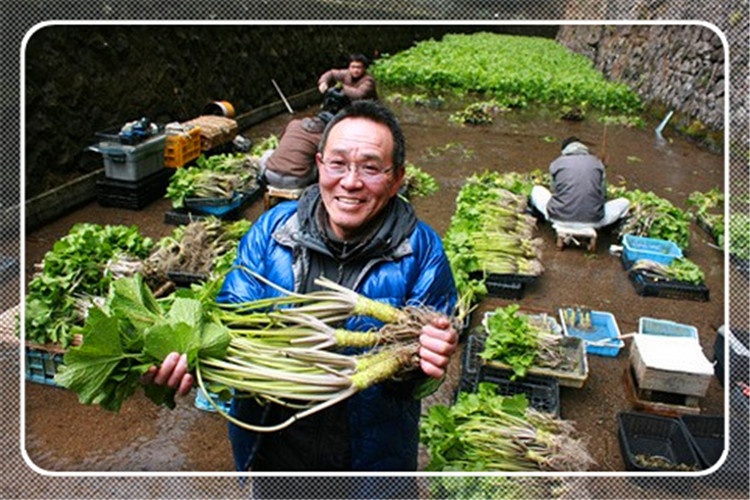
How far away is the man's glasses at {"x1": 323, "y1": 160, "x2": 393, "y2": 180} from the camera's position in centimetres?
238

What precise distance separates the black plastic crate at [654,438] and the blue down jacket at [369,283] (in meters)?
2.39

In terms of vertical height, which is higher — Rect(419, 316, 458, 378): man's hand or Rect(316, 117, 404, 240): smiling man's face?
Rect(316, 117, 404, 240): smiling man's face

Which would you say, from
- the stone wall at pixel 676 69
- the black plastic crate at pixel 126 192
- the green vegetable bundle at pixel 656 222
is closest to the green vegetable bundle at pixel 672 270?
the green vegetable bundle at pixel 656 222

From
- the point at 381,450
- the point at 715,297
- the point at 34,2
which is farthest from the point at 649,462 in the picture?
the point at 34,2

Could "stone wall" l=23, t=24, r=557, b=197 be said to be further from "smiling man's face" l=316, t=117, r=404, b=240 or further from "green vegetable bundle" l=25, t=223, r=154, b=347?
"smiling man's face" l=316, t=117, r=404, b=240

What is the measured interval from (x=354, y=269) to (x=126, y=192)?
6.54 metres

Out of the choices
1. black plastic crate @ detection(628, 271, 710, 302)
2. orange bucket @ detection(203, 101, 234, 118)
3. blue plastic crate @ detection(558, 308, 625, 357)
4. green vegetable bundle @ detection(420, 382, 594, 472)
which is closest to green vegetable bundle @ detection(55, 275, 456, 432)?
green vegetable bundle @ detection(420, 382, 594, 472)

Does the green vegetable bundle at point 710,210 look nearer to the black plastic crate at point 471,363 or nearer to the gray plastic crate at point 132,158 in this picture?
the black plastic crate at point 471,363

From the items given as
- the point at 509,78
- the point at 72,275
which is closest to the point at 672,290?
the point at 72,275

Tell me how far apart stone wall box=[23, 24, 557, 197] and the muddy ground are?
0.82 meters

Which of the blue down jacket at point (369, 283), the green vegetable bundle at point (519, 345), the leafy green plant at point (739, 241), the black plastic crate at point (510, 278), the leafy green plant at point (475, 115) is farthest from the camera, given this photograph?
the leafy green plant at point (475, 115)

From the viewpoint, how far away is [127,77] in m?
8.97

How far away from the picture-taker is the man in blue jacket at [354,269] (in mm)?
2385

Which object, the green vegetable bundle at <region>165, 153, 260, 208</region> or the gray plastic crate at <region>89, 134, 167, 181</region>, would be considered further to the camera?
the green vegetable bundle at <region>165, 153, 260, 208</region>
